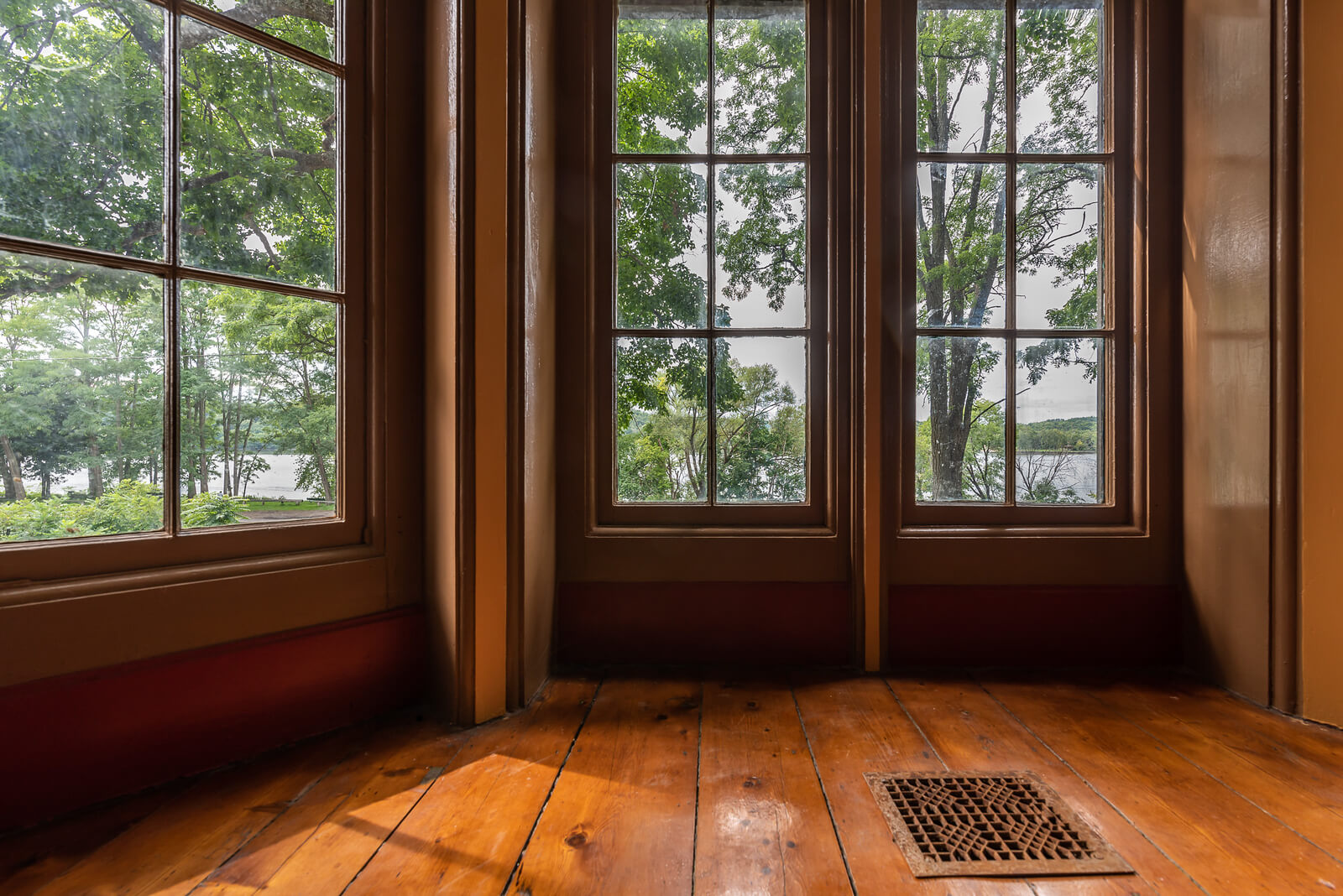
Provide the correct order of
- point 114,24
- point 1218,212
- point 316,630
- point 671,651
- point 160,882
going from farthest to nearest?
point 671,651
point 1218,212
point 316,630
point 114,24
point 160,882

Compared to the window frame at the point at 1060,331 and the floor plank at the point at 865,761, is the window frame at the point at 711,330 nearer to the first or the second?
the window frame at the point at 1060,331

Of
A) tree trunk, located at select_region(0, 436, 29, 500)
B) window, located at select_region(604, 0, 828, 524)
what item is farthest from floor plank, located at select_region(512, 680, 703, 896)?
tree trunk, located at select_region(0, 436, 29, 500)

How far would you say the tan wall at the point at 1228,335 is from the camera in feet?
4.85

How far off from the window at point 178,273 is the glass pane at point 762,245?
3.15 ft

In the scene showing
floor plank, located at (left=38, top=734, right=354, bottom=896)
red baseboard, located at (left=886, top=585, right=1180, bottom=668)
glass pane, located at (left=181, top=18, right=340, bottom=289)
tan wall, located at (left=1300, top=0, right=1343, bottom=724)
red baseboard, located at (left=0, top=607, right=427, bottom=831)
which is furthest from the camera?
red baseboard, located at (left=886, top=585, right=1180, bottom=668)

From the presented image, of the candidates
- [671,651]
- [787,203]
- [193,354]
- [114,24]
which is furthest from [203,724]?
[787,203]

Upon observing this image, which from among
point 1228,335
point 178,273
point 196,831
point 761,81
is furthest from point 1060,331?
point 196,831

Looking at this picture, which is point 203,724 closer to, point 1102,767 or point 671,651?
point 671,651

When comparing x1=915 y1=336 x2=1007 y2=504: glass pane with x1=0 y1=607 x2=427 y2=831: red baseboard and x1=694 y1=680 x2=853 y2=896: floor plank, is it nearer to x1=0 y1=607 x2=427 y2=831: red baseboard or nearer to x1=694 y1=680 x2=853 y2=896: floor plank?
x1=694 y1=680 x2=853 y2=896: floor plank

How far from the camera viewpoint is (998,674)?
5.55 ft

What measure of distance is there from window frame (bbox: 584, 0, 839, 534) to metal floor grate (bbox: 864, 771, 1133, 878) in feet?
2.50

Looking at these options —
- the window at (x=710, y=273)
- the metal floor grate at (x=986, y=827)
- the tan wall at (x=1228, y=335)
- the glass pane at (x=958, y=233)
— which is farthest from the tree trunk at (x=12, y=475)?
the tan wall at (x=1228, y=335)

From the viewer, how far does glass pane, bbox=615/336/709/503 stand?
5.94 ft

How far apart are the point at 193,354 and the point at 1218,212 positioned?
2.43 metres
